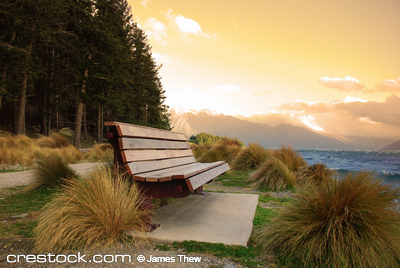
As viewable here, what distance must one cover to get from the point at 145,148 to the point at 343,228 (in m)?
2.19

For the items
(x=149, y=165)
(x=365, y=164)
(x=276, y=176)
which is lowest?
(x=365, y=164)

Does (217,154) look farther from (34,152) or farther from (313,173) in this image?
(34,152)

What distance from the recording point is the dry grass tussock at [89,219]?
208 cm

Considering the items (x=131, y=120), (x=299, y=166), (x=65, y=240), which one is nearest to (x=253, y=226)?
(x=65, y=240)

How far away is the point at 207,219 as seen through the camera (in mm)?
2879

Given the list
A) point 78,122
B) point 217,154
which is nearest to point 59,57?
point 78,122

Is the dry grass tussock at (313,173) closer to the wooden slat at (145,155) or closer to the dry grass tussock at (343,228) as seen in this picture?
the wooden slat at (145,155)

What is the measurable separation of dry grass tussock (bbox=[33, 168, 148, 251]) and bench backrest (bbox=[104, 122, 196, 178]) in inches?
10.9

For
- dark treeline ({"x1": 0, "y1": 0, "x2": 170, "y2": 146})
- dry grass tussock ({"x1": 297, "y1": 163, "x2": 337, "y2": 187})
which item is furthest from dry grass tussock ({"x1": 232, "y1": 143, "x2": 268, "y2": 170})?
dark treeline ({"x1": 0, "y1": 0, "x2": 170, "y2": 146})

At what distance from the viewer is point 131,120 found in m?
24.2

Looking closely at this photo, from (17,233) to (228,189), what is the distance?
382 centimetres

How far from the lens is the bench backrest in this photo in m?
2.50

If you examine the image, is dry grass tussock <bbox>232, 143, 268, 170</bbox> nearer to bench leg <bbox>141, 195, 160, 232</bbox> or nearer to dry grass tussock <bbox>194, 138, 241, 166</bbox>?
dry grass tussock <bbox>194, 138, 241, 166</bbox>

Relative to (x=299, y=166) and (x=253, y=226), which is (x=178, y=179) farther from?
(x=299, y=166)
